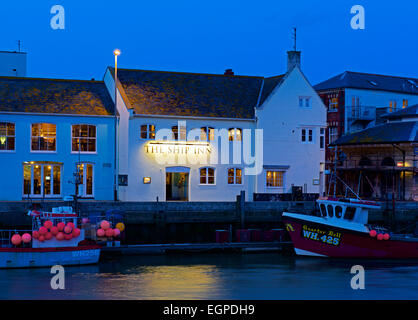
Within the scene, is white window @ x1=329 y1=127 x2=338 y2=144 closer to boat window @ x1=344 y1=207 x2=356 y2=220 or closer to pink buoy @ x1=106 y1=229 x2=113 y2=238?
boat window @ x1=344 y1=207 x2=356 y2=220

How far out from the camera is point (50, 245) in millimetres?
30766

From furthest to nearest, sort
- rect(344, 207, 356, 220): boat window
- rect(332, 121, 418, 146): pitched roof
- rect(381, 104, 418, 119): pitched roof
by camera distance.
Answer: rect(381, 104, 418, 119): pitched roof, rect(332, 121, 418, 146): pitched roof, rect(344, 207, 356, 220): boat window

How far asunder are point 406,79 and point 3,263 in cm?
5153

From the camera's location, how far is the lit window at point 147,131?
144ft

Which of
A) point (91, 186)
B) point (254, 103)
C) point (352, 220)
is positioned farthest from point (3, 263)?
point (254, 103)

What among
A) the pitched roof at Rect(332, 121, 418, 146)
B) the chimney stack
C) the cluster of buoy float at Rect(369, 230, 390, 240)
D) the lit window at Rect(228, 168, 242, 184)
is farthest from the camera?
the pitched roof at Rect(332, 121, 418, 146)

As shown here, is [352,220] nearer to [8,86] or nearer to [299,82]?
[299,82]

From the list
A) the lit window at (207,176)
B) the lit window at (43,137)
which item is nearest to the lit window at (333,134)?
the lit window at (207,176)

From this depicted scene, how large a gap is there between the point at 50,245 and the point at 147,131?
47.9ft

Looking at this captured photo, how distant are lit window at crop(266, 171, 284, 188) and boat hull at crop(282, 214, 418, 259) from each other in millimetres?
11214

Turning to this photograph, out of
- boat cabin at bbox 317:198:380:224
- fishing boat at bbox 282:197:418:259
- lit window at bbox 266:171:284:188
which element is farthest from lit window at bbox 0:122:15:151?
boat cabin at bbox 317:198:380:224

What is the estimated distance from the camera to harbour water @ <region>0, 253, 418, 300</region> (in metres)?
25.6

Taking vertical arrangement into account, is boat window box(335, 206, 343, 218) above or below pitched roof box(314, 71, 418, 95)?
below

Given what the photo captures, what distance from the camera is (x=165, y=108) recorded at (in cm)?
4475
